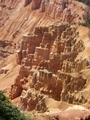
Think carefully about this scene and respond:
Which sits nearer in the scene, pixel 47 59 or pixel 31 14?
pixel 47 59

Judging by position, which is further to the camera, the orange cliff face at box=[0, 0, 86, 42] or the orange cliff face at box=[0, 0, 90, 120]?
the orange cliff face at box=[0, 0, 86, 42]

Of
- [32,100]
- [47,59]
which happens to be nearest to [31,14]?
[47,59]

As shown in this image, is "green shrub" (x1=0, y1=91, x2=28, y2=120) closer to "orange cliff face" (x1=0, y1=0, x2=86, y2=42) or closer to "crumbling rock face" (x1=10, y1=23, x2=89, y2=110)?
"crumbling rock face" (x1=10, y1=23, x2=89, y2=110)

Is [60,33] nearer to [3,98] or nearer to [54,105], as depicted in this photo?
[54,105]

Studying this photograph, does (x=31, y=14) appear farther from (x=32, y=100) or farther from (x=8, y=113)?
(x=8, y=113)

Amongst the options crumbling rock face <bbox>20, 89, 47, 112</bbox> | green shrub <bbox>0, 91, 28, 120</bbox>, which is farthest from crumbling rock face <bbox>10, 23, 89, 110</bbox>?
green shrub <bbox>0, 91, 28, 120</bbox>

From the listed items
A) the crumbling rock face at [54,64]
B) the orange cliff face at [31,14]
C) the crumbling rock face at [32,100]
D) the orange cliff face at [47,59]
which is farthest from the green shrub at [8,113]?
the orange cliff face at [31,14]

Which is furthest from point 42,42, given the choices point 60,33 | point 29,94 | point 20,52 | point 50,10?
point 50,10

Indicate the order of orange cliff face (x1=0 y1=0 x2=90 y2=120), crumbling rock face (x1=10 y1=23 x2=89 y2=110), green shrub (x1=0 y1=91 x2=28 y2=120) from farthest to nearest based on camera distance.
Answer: crumbling rock face (x1=10 y1=23 x2=89 y2=110)
orange cliff face (x1=0 y1=0 x2=90 y2=120)
green shrub (x1=0 y1=91 x2=28 y2=120)

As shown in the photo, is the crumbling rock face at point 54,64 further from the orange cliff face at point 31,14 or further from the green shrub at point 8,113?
the orange cliff face at point 31,14
